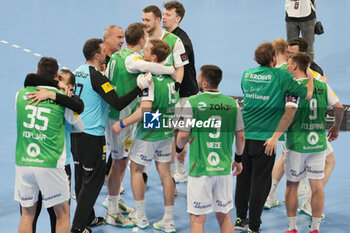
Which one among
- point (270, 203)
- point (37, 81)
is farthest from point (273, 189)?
point (37, 81)

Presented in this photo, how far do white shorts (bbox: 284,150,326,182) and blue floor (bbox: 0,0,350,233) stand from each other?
0.88 meters

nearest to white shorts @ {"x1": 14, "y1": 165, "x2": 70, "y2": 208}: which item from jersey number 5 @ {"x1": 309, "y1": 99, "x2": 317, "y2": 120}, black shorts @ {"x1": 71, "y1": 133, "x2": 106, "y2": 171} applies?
black shorts @ {"x1": 71, "y1": 133, "x2": 106, "y2": 171}

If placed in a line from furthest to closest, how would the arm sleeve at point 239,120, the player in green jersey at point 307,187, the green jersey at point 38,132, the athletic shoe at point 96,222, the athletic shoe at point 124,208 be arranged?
the athletic shoe at point 124,208 → the player in green jersey at point 307,187 → the athletic shoe at point 96,222 → the arm sleeve at point 239,120 → the green jersey at point 38,132

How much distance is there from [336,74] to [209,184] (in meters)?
A: 8.47

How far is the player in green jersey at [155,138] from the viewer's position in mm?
6586

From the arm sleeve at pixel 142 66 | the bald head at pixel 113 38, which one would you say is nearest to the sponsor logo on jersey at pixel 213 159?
the arm sleeve at pixel 142 66

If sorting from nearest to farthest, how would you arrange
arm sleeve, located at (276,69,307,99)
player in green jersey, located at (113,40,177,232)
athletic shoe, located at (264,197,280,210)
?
1. arm sleeve, located at (276,69,307,99)
2. player in green jersey, located at (113,40,177,232)
3. athletic shoe, located at (264,197,280,210)

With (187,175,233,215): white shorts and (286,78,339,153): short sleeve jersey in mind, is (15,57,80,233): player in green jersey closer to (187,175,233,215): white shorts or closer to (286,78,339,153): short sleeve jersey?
(187,175,233,215): white shorts

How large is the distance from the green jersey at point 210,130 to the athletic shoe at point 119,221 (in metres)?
1.59

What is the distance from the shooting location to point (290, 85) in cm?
632

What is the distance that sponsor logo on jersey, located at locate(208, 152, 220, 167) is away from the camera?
227 inches

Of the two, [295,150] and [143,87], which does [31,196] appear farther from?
[295,150]

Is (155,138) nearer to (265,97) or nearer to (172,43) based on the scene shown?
(265,97)

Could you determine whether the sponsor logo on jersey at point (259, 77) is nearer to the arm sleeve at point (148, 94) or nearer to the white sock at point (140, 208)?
the arm sleeve at point (148, 94)
